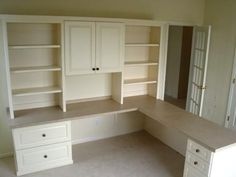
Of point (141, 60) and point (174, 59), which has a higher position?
point (141, 60)

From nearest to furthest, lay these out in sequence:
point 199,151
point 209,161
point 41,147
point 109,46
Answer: point 209,161
point 199,151
point 41,147
point 109,46

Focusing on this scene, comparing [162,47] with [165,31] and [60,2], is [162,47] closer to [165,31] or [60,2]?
[165,31]

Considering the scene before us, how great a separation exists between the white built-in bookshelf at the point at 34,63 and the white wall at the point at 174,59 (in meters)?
3.78

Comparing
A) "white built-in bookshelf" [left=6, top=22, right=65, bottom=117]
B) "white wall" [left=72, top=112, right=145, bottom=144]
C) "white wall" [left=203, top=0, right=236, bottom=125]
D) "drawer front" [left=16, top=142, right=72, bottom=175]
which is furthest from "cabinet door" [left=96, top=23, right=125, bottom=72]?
"white wall" [left=203, top=0, right=236, bottom=125]

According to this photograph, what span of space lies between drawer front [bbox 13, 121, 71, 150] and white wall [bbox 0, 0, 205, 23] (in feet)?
4.88

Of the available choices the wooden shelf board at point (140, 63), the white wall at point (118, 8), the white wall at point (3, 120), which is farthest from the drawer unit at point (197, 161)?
the white wall at point (3, 120)

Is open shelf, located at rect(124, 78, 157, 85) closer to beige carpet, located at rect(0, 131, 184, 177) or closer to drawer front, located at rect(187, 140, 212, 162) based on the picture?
beige carpet, located at rect(0, 131, 184, 177)

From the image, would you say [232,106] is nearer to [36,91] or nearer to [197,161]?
[197,161]

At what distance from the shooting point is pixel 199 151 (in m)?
2.61

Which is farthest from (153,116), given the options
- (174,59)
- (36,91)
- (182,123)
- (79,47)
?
(174,59)

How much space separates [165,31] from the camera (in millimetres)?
3811

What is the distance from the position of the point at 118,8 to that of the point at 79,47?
96cm

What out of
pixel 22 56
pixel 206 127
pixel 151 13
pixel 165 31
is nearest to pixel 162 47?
pixel 165 31

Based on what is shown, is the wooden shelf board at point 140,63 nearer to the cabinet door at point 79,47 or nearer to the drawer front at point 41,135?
the cabinet door at point 79,47
